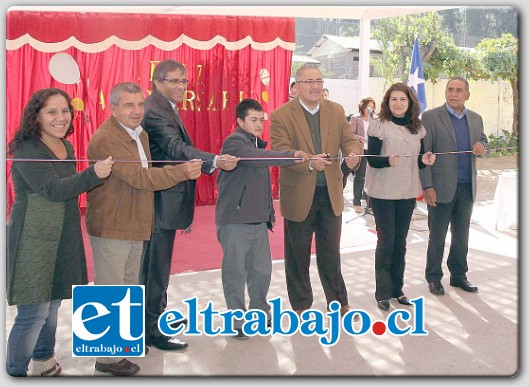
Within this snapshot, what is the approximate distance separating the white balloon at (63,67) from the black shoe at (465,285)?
243 cm

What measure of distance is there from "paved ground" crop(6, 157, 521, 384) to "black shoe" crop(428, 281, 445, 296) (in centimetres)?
3

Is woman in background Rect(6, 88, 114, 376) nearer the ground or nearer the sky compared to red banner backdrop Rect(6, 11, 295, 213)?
nearer the ground

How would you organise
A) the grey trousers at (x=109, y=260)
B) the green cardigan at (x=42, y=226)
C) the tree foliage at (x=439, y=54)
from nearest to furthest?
the green cardigan at (x=42, y=226), the grey trousers at (x=109, y=260), the tree foliage at (x=439, y=54)

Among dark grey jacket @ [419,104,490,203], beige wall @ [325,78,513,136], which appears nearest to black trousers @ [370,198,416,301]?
dark grey jacket @ [419,104,490,203]

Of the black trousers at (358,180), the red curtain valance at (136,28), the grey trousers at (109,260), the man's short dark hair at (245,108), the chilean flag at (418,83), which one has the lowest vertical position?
the grey trousers at (109,260)

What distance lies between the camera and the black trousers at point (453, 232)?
3.47 metres

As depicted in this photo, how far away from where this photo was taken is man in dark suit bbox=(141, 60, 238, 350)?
250 cm

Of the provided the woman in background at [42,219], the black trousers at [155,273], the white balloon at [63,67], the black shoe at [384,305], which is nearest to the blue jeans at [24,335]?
the woman in background at [42,219]

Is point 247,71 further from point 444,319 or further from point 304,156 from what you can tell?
point 444,319

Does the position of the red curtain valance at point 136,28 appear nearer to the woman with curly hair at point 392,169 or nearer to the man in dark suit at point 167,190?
the man in dark suit at point 167,190

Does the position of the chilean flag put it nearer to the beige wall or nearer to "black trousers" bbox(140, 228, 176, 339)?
the beige wall

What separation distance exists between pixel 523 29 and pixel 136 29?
1800 millimetres

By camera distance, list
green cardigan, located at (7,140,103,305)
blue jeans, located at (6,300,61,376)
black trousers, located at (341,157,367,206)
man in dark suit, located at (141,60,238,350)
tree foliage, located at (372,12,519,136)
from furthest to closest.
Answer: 1. black trousers, located at (341,157,367,206)
2. tree foliage, located at (372,12,519,136)
3. man in dark suit, located at (141,60,238,350)
4. blue jeans, located at (6,300,61,376)
5. green cardigan, located at (7,140,103,305)

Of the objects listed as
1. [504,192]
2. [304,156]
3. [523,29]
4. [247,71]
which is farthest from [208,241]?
[504,192]
